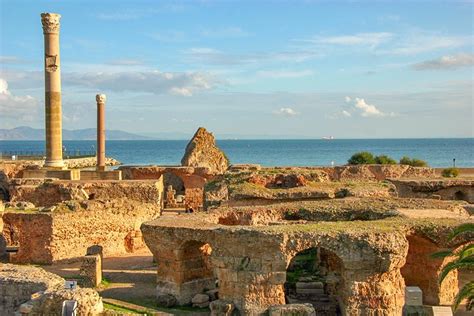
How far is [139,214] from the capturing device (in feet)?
80.1

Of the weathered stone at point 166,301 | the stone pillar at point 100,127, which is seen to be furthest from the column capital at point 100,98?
the weathered stone at point 166,301

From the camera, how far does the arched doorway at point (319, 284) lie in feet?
51.7

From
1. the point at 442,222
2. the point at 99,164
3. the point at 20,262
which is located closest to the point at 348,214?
the point at 442,222

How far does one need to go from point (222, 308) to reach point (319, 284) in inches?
124

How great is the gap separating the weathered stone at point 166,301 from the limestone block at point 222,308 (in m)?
1.58

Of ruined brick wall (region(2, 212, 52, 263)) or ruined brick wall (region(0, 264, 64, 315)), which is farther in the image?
ruined brick wall (region(2, 212, 52, 263))

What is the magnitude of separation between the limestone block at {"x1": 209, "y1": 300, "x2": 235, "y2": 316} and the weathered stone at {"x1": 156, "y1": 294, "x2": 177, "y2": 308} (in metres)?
1.58

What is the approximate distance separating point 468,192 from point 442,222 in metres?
12.7

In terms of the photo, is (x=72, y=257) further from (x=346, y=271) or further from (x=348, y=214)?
(x=346, y=271)

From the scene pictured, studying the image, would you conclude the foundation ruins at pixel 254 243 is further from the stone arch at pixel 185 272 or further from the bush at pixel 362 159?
the bush at pixel 362 159

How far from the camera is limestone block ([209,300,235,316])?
48.4 ft

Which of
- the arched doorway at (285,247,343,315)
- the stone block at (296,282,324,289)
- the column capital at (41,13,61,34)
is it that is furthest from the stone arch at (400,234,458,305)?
the column capital at (41,13,61,34)

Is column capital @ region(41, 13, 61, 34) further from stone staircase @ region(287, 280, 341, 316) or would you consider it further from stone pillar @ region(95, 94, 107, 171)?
stone staircase @ region(287, 280, 341, 316)

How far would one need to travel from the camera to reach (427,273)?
16547 millimetres
